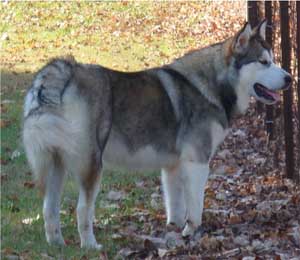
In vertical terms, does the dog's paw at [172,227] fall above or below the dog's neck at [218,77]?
below

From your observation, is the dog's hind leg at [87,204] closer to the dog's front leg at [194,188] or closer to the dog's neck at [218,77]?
the dog's front leg at [194,188]

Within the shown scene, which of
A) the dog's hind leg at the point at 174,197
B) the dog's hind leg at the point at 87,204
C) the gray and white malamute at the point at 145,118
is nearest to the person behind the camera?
the gray and white malamute at the point at 145,118

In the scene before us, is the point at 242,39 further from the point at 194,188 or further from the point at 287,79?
the point at 194,188

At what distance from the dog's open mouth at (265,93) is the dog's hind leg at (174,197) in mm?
997

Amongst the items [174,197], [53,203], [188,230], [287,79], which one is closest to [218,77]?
[287,79]

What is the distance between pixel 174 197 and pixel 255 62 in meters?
1.38

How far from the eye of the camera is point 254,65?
7.57 m

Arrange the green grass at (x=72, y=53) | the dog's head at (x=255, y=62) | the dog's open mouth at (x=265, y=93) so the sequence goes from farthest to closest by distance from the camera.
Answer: the dog's open mouth at (x=265, y=93) < the dog's head at (x=255, y=62) < the green grass at (x=72, y=53)

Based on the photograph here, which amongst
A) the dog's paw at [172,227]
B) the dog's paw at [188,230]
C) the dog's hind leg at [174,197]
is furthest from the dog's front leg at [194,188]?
the dog's hind leg at [174,197]

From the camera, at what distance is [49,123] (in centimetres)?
646

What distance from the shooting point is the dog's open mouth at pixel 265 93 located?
7664 mm

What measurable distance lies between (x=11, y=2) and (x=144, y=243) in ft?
57.7

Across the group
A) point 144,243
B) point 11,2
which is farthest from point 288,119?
point 11,2

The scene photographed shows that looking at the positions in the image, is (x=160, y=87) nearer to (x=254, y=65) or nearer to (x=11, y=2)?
(x=254, y=65)
